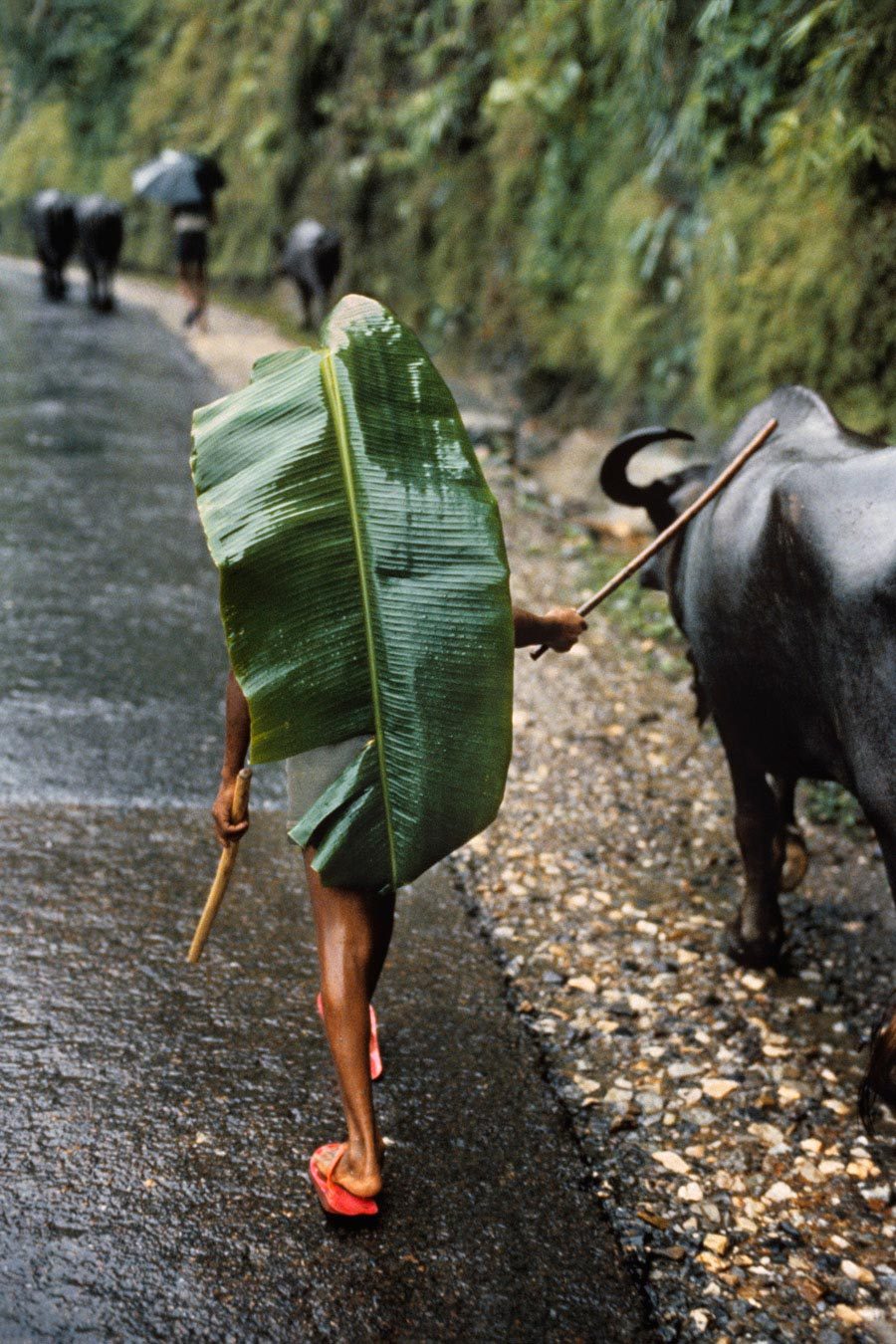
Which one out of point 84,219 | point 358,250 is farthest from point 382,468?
point 84,219

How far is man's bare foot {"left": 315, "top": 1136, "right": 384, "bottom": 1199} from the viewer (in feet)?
8.64

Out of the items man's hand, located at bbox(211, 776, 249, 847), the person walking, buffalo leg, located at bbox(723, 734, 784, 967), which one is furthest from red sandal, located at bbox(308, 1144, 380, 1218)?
buffalo leg, located at bbox(723, 734, 784, 967)

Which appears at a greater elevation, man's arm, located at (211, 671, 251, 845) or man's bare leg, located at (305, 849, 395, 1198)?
man's arm, located at (211, 671, 251, 845)

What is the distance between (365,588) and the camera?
8.23 ft

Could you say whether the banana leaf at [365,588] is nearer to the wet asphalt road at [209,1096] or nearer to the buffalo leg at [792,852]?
the wet asphalt road at [209,1096]

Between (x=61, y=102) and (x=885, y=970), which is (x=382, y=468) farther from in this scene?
(x=61, y=102)

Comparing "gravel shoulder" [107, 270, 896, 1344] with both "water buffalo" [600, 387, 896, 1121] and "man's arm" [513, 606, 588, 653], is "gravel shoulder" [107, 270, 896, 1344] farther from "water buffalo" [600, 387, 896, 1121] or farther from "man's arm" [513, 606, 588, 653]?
"man's arm" [513, 606, 588, 653]

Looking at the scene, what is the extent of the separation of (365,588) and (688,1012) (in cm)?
176

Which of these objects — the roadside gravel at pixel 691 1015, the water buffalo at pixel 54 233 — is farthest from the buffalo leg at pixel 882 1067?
Result: the water buffalo at pixel 54 233

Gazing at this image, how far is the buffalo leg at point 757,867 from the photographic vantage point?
146 inches

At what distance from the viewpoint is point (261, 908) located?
4.01 meters

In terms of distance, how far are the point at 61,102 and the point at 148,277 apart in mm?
7737

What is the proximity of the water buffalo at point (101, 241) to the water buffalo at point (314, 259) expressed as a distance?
13.2 ft

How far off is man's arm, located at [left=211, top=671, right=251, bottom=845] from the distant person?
14.5 m
